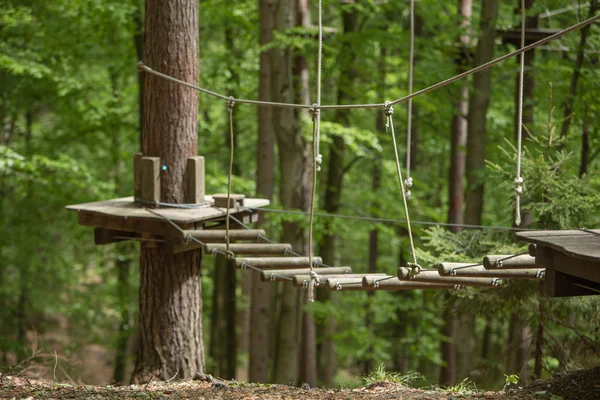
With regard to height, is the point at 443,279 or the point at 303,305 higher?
the point at 443,279

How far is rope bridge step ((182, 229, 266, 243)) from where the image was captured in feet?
17.9

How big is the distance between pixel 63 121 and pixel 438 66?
643cm

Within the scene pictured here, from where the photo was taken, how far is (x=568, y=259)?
3742 mm

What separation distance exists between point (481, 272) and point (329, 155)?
26.5 feet

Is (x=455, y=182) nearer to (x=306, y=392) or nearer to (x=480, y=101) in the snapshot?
(x=480, y=101)

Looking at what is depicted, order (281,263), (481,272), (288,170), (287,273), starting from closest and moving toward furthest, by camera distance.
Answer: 1. (481,272)
2. (287,273)
3. (281,263)
4. (288,170)

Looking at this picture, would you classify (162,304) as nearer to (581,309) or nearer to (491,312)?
(491,312)

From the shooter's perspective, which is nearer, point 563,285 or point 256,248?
point 563,285

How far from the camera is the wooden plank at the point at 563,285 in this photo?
404cm

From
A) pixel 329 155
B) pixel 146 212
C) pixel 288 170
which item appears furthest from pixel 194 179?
pixel 329 155

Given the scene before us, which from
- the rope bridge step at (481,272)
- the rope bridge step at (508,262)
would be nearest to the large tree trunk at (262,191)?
the rope bridge step at (481,272)

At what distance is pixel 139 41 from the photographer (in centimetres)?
1051

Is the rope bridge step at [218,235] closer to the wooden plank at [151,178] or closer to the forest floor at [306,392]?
the wooden plank at [151,178]

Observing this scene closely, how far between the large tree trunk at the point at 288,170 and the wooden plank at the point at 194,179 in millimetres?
3188
